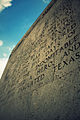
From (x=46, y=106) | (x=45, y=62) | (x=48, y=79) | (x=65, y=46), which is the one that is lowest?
(x=46, y=106)

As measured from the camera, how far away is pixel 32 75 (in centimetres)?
210

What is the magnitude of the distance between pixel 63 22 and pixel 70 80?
1334 mm

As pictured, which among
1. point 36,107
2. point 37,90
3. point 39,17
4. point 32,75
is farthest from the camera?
point 39,17

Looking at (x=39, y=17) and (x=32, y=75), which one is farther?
(x=39, y=17)

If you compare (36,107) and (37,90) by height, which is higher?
(37,90)

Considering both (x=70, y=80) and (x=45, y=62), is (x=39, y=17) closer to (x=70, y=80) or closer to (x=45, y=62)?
(x=45, y=62)

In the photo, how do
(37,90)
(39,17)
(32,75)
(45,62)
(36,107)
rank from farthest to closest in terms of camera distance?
(39,17)
(32,75)
(45,62)
(37,90)
(36,107)

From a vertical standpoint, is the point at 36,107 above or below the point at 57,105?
below

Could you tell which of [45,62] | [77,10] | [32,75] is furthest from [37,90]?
[77,10]

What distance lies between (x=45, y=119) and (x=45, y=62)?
3.29 feet

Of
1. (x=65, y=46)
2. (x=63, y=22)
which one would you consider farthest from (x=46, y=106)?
(x=63, y=22)

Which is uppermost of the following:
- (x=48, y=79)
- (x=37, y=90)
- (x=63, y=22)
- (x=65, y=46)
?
(x=63, y=22)

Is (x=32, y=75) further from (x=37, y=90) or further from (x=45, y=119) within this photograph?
(x=45, y=119)

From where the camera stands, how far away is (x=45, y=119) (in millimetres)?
1358
